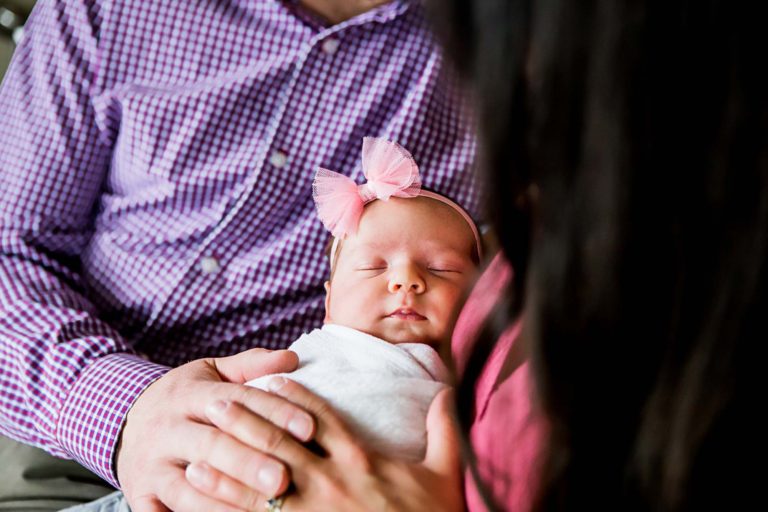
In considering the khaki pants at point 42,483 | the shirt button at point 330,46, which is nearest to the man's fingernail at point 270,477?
the khaki pants at point 42,483

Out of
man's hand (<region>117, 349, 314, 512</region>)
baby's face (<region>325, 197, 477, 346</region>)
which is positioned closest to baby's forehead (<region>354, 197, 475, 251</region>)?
baby's face (<region>325, 197, 477, 346</region>)

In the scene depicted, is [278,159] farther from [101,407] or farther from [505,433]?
[505,433]

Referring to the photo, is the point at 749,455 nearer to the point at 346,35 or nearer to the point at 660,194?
the point at 660,194

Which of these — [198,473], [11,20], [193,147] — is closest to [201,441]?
[198,473]

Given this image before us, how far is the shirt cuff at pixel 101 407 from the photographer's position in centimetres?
108

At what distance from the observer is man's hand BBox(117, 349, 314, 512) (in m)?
0.83

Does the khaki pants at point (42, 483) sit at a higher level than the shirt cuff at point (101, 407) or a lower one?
lower

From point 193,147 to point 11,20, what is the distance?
66 centimetres

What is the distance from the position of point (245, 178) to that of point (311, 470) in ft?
2.04

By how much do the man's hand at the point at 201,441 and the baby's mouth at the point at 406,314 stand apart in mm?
173

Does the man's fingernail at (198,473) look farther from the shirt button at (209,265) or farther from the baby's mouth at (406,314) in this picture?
the shirt button at (209,265)

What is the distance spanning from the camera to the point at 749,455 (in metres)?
0.56

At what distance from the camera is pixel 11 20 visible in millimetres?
1583

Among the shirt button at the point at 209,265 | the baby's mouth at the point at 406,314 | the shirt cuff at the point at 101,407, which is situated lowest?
the shirt cuff at the point at 101,407
